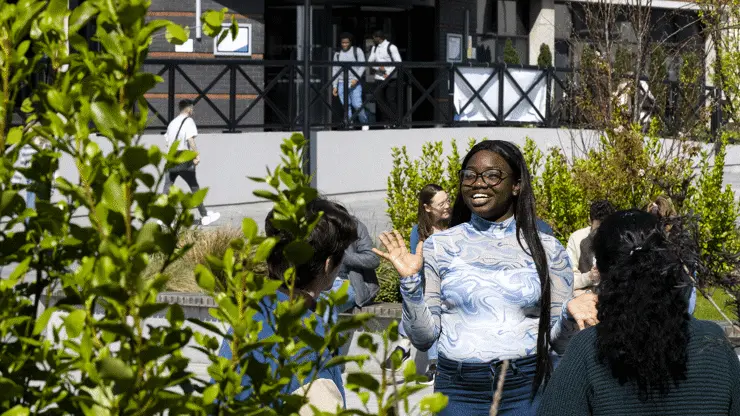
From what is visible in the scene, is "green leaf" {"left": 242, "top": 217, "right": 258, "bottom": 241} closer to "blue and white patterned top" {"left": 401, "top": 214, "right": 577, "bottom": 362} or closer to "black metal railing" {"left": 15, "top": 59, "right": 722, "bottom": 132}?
"blue and white patterned top" {"left": 401, "top": 214, "right": 577, "bottom": 362}

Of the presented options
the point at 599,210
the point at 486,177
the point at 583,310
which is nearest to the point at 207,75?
the point at 599,210

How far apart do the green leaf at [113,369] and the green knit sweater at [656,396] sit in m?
2.13

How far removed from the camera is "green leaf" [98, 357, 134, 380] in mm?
1503

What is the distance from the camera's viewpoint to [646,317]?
3.40 meters

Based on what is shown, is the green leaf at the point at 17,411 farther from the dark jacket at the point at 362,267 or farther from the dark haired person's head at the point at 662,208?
the dark jacket at the point at 362,267

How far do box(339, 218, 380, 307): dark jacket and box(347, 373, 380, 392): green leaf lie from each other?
7.78 m

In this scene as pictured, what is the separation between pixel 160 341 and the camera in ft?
5.35

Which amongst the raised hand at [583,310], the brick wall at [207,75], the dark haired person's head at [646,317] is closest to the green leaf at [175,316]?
the dark haired person's head at [646,317]

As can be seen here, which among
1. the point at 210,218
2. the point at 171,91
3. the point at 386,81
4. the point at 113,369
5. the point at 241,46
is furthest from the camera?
the point at 241,46

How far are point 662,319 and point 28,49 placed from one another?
6.99 feet

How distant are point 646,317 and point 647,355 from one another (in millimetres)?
108

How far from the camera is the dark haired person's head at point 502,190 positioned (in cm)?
464

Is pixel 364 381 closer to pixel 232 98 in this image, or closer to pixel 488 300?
pixel 488 300

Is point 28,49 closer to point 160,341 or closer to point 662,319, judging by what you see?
point 160,341
